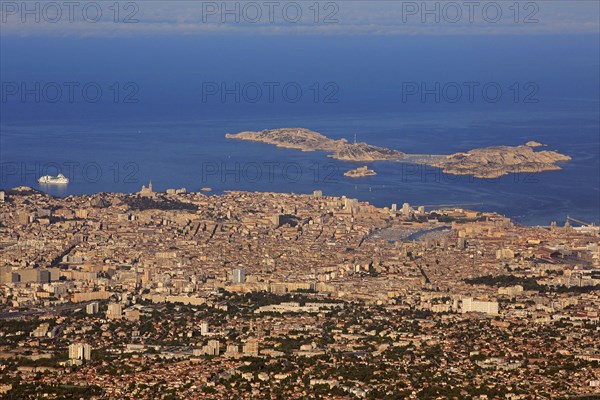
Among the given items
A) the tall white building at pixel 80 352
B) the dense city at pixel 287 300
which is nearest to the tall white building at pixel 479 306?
the dense city at pixel 287 300

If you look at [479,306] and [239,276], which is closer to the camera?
[479,306]

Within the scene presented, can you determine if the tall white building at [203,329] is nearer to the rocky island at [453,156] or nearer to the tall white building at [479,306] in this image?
the tall white building at [479,306]

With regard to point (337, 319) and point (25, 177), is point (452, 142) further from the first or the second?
point (337, 319)

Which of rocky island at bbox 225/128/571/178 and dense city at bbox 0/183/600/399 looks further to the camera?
rocky island at bbox 225/128/571/178

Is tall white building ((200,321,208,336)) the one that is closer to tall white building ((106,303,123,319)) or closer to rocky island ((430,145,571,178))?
tall white building ((106,303,123,319))

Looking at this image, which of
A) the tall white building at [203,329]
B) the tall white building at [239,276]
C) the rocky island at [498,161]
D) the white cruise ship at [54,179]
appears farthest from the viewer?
the rocky island at [498,161]

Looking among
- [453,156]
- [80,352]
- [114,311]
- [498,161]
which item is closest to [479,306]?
[114,311]

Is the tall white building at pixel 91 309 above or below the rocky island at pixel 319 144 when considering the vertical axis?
below

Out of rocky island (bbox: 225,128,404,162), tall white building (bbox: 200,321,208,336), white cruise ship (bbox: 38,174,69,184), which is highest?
rocky island (bbox: 225,128,404,162)

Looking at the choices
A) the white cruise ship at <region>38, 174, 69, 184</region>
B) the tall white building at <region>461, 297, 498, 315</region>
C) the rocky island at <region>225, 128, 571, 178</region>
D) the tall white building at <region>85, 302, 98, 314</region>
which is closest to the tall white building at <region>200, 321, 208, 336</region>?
the tall white building at <region>85, 302, 98, 314</region>

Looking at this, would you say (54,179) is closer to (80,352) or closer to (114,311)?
(114,311)
